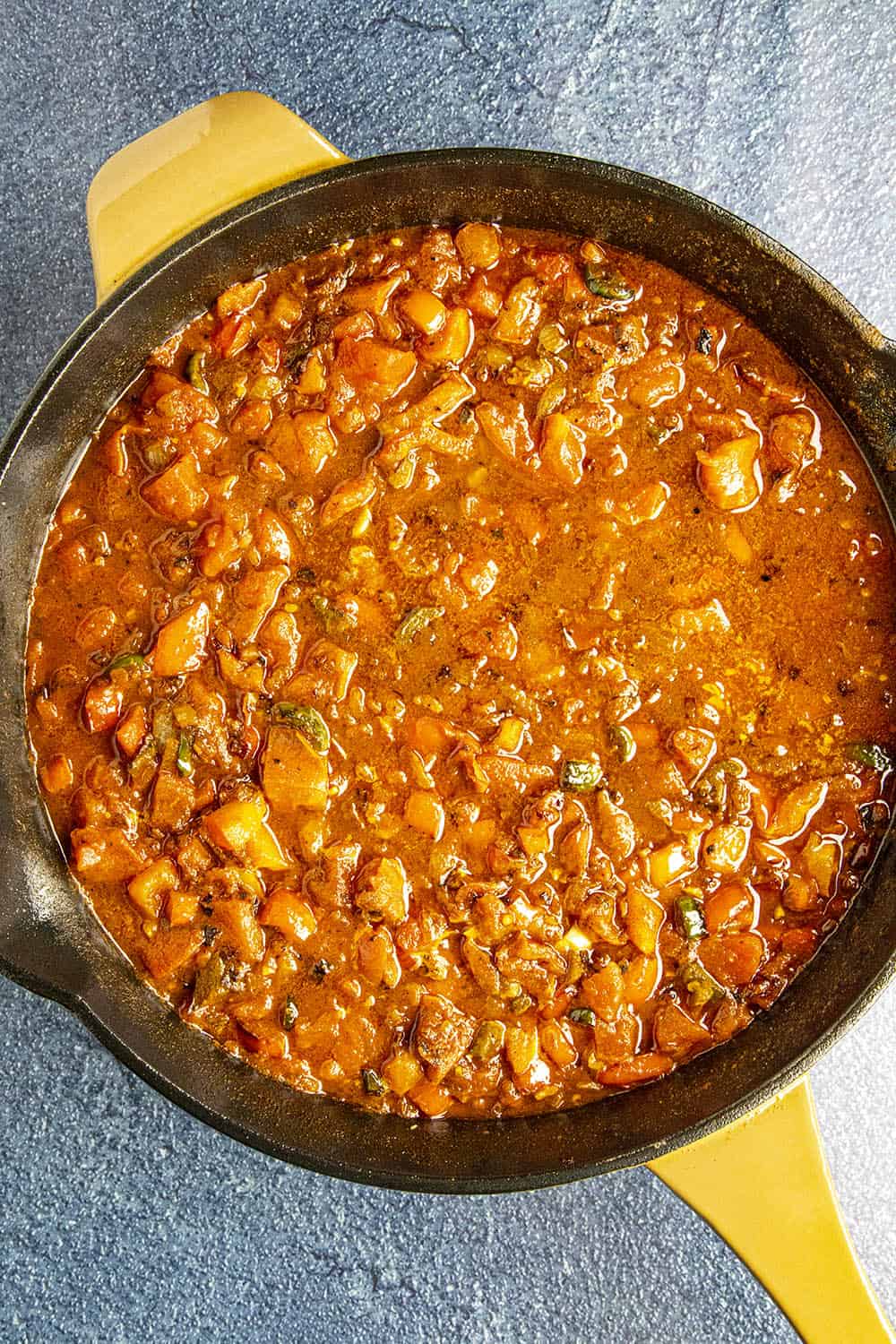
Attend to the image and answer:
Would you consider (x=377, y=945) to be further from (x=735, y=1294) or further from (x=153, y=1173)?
(x=735, y=1294)

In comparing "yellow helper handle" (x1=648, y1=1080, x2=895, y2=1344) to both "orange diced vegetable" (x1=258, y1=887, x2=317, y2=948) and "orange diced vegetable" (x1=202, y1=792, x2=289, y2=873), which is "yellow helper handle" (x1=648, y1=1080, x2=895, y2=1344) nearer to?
"orange diced vegetable" (x1=258, y1=887, x2=317, y2=948)

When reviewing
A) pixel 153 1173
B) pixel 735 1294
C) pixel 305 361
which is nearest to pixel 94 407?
pixel 305 361

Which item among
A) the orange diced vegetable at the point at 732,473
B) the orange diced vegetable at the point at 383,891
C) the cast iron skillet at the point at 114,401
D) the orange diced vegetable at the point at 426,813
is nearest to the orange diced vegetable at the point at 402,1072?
the cast iron skillet at the point at 114,401

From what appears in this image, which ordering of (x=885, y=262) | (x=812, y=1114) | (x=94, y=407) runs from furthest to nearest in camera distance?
1. (x=885, y=262)
2. (x=94, y=407)
3. (x=812, y=1114)

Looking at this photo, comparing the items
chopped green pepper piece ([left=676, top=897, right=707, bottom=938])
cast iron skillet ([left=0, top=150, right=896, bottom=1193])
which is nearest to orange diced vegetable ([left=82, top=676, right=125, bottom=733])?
cast iron skillet ([left=0, top=150, right=896, bottom=1193])

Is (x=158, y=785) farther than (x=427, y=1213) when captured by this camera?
No

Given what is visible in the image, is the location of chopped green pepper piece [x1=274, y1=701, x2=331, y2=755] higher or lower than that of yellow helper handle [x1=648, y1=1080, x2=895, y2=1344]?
higher
